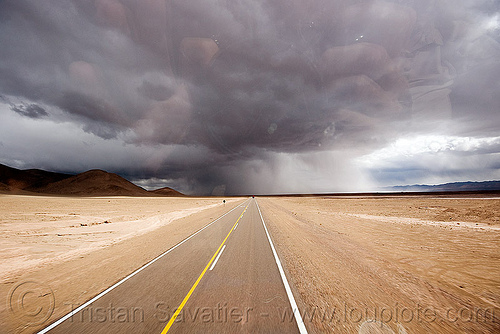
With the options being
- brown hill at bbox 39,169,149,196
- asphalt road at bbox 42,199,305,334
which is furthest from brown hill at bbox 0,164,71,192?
asphalt road at bbox 42,199,305,334

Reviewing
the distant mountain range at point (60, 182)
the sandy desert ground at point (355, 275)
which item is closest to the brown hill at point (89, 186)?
the distant mountain range at point (60, 182)

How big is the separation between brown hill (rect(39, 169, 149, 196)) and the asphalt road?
159 meters

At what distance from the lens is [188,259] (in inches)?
343

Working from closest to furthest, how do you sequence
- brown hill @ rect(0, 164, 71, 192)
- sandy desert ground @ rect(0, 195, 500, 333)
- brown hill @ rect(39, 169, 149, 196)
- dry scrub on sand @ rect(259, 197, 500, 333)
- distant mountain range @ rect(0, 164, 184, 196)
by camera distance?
dry scrub on sand @ rect(259, 197, 500, 333)
sandy desert ground @ rect(0, 195, 500, 333)
brown hill @ rect(39, 169, 149, 196)
distant mountain range @ rect(0, 164, 184, 196)
brown hill @ rect(0, 164, 71, 192)

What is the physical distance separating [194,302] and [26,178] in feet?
769

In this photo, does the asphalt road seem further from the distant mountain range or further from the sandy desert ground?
the distant mountain range

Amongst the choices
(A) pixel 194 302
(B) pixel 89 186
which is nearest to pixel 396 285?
(A) pixel 194 302

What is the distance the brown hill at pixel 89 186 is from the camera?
464 feet

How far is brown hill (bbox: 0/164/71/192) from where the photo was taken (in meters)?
154

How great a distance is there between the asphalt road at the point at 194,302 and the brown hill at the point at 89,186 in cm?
15933

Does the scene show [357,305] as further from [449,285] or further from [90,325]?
[90,325]

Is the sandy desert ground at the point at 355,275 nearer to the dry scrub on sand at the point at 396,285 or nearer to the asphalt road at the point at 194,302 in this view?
the dry scrub on sand at the point at 396,285

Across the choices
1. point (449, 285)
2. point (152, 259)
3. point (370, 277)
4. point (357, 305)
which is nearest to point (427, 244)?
point (449, 285)

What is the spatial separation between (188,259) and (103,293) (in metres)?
3.28
